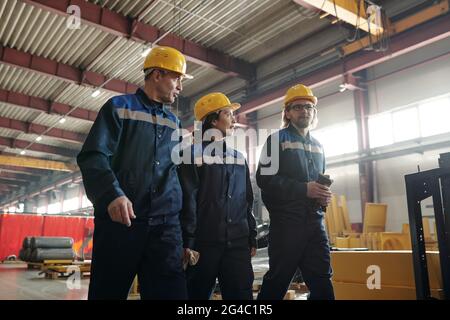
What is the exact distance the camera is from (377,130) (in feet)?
28.0

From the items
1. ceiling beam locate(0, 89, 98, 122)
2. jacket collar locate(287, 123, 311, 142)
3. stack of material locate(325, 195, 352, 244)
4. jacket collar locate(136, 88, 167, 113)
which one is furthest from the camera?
ceiling beam locate(0, 89, 98, 122)

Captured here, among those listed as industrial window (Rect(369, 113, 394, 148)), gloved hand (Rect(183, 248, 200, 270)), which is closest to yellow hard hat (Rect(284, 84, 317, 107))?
gloved hand (Rect(183, 248, 200, 270))

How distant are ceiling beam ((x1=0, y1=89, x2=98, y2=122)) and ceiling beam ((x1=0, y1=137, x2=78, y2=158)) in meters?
4.93

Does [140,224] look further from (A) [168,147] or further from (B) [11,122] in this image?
(B) [11,122]

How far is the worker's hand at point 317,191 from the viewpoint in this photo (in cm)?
231

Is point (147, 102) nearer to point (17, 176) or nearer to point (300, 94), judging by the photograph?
point (300, 94)

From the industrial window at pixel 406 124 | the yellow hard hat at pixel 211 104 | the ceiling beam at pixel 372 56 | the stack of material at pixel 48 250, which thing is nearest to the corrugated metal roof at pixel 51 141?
the stack of material at pixel 48 250

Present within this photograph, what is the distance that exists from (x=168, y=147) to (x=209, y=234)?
59 cm

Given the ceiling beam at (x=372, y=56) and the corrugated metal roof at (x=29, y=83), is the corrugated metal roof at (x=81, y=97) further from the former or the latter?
the ceiling beam at (x=372, y=56)

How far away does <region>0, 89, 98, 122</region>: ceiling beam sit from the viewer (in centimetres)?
1107

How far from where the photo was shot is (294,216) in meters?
2.32

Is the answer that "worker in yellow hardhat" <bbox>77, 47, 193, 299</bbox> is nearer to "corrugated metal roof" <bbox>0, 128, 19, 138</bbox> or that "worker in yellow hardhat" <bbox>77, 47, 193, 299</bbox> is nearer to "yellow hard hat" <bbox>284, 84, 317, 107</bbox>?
"yellow hard hat" <bbox>284, 84, 317, 107</bbox>
